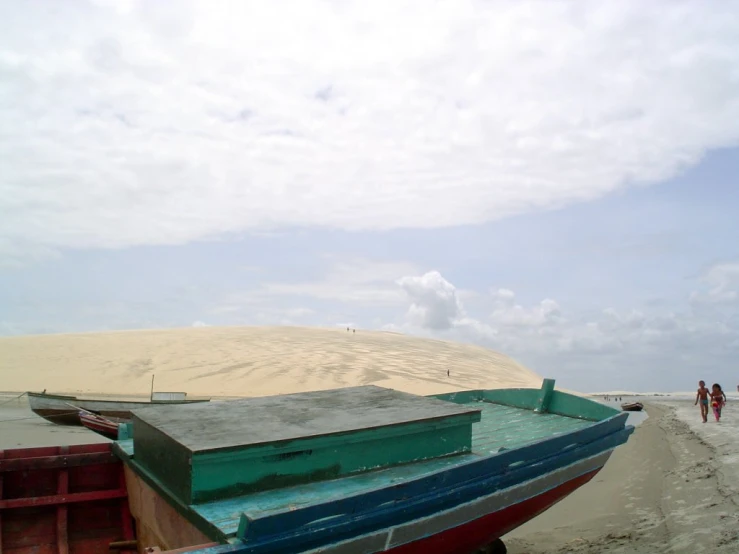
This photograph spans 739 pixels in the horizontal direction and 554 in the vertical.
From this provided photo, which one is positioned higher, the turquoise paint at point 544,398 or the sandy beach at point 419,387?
the turquoise paint at point 544,398

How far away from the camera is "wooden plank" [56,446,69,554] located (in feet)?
18.2

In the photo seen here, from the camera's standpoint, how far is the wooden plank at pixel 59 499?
5.50m

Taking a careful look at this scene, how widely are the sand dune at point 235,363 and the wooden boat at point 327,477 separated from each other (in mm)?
20180

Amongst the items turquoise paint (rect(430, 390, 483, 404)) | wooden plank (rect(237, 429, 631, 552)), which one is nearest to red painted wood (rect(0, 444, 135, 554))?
wooden plank (rect(237, 429, 631, 552))

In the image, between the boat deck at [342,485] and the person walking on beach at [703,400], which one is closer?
the boat deck at [342,485]

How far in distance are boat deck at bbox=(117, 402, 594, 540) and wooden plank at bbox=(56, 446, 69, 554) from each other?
607 mm

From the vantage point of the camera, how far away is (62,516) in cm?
569

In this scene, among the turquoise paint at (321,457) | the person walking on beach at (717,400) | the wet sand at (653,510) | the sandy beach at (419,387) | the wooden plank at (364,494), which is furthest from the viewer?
the person walking on beach at (717,400)

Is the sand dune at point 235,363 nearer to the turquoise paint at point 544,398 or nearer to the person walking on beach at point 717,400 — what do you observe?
the person walking on beach at point 717,400

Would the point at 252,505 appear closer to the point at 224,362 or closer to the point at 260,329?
the point at 224,362

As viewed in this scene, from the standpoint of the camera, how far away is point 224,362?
3294 cm

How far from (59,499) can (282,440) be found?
2815 millimetres

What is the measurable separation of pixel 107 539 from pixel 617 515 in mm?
6783

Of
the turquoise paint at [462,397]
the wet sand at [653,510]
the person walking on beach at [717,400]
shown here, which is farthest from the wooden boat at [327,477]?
the person walking on beach at [717,400]
